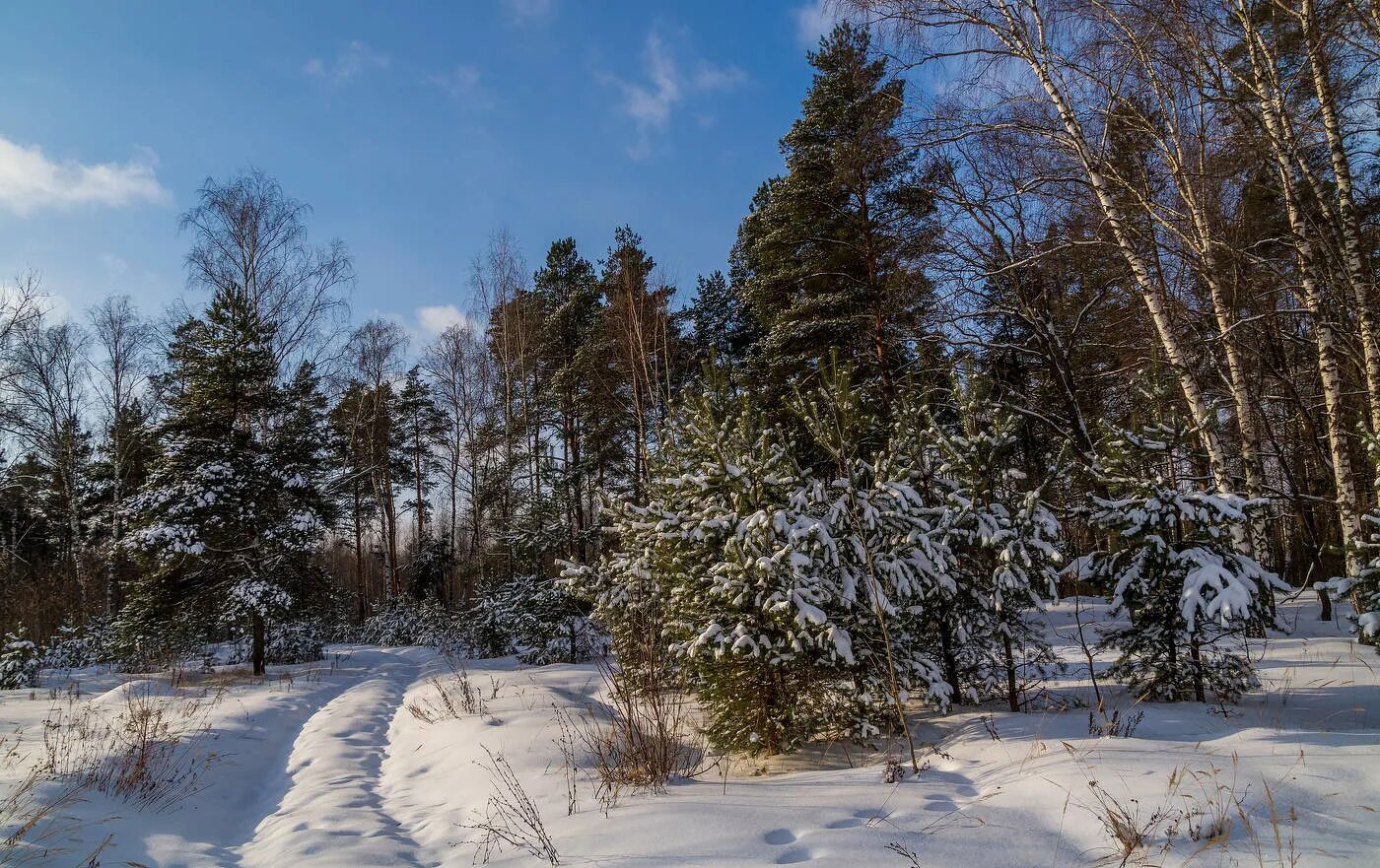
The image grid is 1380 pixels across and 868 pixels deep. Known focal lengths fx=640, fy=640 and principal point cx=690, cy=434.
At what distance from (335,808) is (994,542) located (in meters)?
5.70

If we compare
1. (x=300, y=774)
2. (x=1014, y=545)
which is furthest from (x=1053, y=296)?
(x=300, y=774)

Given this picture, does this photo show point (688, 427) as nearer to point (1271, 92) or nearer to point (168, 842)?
point (168, 842)

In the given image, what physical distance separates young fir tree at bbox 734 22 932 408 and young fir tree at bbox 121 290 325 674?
407 inches

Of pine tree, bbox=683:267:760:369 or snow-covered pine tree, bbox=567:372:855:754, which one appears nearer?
snow-covered pine tree, bbox=567:372:855:754

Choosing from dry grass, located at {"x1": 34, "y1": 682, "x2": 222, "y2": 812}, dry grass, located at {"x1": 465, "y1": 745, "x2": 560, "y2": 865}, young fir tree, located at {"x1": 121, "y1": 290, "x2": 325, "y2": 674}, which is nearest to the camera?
dry grass, located at {"x1": 465, "y1": 745, "x2": 560, "y2": 865}

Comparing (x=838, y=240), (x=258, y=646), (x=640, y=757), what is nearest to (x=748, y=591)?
(x=640, y=757)

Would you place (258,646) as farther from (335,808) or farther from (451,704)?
(335,808)

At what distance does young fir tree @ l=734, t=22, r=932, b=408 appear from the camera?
39.5ft

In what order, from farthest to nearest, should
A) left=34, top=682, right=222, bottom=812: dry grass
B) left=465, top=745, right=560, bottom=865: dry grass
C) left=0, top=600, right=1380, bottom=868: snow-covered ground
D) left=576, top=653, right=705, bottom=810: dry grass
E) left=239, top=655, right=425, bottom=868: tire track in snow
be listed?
left=34, top=682, right=222, bottom=812: dry grass < left=576, top=653, right=705, bottom=810: dry grass < left=239, top=655, right=425, bottom=868: tire track in snow < left=465, top=745, right=560, bottom=865: dry grass < left=0, top=600, right=1380, bottom=868: snow-covered ground

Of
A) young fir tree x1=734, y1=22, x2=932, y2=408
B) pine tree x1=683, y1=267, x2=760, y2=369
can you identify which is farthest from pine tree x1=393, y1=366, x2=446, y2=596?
young fir tree x1=734, y1=22, x2=932, y2=408

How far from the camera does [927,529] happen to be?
18.4ft

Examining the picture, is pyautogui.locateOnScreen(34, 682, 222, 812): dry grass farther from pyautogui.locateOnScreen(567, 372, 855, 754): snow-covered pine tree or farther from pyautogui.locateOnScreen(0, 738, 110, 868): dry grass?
pyautogui.locateOnScreen(567, 372, 855, 754): snow-covered pine tree

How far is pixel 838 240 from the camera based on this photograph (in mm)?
12586

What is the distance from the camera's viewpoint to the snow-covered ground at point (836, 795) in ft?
9.94
